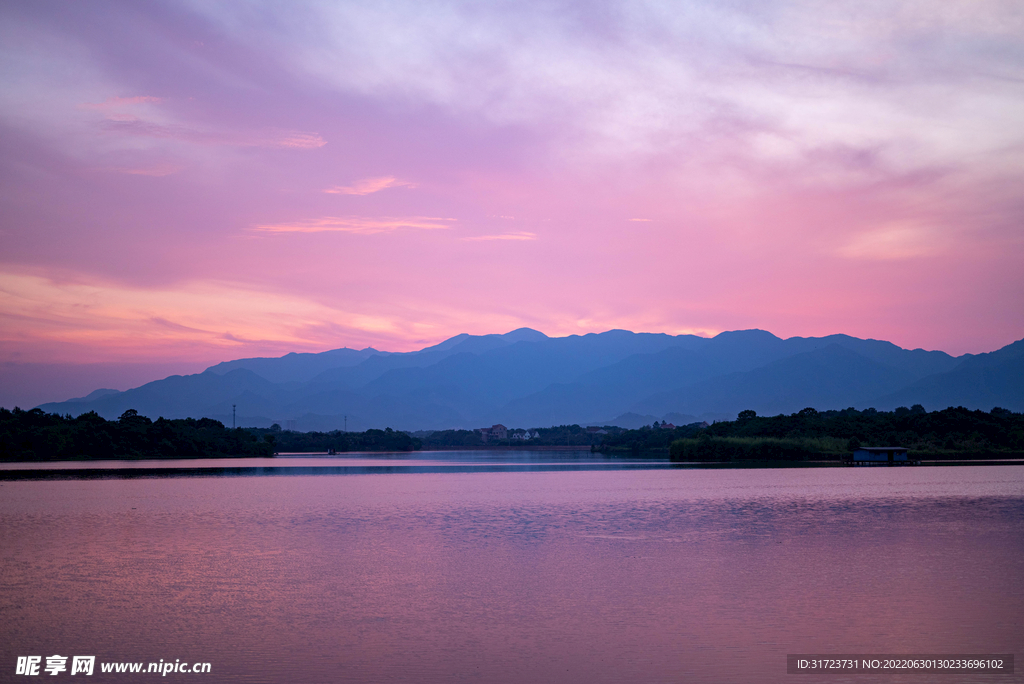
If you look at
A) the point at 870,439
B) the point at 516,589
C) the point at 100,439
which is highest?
the point at 100,439

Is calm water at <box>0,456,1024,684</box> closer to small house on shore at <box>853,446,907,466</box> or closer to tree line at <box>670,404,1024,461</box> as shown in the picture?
small house on shore at <box>853,446,907,466</box>

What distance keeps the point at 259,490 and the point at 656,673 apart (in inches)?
2183

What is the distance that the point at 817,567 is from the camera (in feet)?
83.2

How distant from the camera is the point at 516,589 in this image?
22781 mm

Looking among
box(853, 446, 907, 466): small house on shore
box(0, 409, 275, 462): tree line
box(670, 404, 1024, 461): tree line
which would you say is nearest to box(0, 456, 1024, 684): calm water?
box(853, 446, 907, 466): small house on shore

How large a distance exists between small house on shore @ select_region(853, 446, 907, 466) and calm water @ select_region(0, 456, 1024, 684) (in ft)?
220

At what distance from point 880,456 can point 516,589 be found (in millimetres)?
101683

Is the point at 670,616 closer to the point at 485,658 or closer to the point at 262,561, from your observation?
the point at 485,658

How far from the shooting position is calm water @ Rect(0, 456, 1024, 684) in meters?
16.2

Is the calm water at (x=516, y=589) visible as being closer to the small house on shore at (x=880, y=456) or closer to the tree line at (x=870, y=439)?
the small house on shore at (x=880, y=456)

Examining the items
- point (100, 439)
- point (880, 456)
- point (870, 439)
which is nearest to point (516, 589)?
point (880, 456)

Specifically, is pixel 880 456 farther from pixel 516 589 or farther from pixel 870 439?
pixel 516 589

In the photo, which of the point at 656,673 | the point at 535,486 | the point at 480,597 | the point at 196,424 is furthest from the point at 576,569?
the point at 196,424

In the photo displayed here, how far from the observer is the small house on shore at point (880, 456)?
108012 mm
